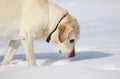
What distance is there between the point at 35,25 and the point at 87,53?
1323mm

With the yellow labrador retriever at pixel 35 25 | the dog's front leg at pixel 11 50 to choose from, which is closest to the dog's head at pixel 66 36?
the yellow labrador retriever at pixel 35 25

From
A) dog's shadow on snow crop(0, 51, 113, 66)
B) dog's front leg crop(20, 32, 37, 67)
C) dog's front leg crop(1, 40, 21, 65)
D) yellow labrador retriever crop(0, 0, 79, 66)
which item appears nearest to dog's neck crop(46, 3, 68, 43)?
yellow labrador retriever crop(0, 0, 79, 66)

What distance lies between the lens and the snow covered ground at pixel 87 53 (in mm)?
4738

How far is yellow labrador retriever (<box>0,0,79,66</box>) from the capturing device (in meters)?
5.98

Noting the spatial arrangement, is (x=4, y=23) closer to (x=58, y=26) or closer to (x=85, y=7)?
(x=58, y=26)

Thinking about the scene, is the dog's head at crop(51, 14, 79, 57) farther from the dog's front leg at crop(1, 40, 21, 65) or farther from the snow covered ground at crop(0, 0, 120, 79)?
the dog's front leg at crop(1, 40, 21, 65)

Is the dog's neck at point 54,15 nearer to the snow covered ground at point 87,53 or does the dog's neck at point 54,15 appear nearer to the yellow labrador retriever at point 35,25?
the yellow labrador retriever at point 35,25

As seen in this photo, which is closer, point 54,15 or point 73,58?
point 54,15

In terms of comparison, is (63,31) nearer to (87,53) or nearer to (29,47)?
(29,47)

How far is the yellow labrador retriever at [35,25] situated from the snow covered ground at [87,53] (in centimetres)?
26

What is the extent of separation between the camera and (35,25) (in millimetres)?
5922

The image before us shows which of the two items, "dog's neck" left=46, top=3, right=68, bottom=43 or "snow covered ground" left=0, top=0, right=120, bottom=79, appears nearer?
"snow covered ground" left=0, top=0, right=120, bottom=79

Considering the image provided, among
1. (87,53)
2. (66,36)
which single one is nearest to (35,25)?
(66,36)

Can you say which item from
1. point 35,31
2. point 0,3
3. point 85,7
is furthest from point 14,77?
point 85,7
